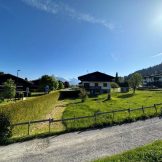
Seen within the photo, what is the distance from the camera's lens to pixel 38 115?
1069 inches

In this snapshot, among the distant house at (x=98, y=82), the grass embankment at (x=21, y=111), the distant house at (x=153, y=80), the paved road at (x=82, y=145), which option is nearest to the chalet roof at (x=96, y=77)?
the distant house at (x=98, y=82)

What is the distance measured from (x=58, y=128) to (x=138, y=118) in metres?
Result: 8.36

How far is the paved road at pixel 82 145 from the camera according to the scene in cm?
1303

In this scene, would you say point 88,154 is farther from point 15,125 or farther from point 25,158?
point 15,125

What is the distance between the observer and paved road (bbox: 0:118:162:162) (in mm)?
13027

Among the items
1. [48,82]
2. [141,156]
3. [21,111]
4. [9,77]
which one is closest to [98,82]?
[48,82]

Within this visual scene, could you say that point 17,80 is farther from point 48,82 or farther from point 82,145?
point 82,145

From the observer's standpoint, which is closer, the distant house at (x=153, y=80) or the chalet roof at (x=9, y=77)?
the chalet roof at (x=9, y=77)

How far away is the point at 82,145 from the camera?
1498cm

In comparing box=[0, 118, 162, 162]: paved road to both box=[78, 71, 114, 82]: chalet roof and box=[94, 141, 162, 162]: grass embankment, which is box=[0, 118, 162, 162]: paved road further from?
box=[78, 71, 114, 82]: chalet roof

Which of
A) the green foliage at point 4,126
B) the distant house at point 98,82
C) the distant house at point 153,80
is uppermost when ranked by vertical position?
the distant house at point 153,80

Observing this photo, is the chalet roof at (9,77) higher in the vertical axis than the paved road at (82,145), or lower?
higher

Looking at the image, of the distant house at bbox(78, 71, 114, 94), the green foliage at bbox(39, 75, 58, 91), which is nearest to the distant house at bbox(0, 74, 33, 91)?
the green foliage at bbox(39, 75, 58, 91)

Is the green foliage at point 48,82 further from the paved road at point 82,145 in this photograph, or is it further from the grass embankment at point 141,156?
the grass embankment at point 141,156
